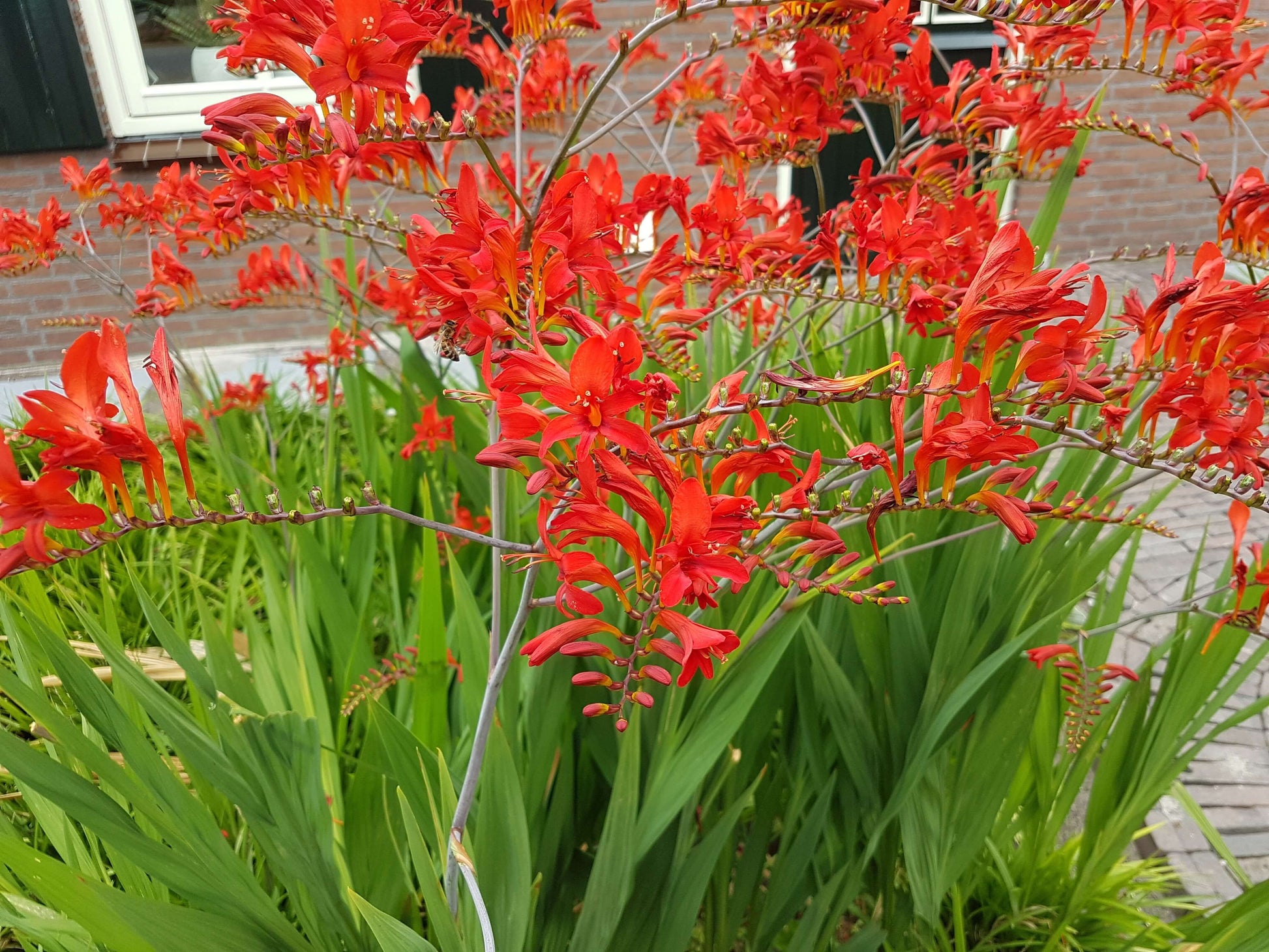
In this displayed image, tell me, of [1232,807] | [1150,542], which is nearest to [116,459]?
[1232,807]

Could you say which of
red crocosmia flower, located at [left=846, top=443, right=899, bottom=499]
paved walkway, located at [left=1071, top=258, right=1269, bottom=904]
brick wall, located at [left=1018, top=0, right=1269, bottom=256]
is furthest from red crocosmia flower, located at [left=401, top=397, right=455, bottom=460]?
brick wall, located at [left=1018, top=0, right=1269, bottom=256]

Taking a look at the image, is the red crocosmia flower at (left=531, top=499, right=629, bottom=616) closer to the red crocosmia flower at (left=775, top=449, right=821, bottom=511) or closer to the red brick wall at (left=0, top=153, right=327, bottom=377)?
the red crocosmia flower at (left=775, top=449, right=821, bottom=511)

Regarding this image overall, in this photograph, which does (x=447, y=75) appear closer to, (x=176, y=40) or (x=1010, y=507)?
(x=176, y=40)

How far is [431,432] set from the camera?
1.79 meters

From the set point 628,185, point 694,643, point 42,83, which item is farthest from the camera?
point 628,185

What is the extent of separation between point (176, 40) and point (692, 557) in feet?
13.8

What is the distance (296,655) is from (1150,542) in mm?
2663

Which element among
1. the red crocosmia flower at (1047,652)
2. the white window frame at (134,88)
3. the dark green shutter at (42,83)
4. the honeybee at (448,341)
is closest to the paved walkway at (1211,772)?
the red crocosmia flower at (1047,652)

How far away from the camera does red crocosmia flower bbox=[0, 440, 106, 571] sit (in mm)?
577

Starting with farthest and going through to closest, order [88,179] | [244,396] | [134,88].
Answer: [134,88] → [244,396] → [88,179]

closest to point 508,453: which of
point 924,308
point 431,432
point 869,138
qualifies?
point 924,308

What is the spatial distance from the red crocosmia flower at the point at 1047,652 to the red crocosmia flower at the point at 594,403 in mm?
728

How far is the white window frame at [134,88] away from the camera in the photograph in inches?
139

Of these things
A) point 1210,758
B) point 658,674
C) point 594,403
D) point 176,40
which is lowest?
point 1210,758
